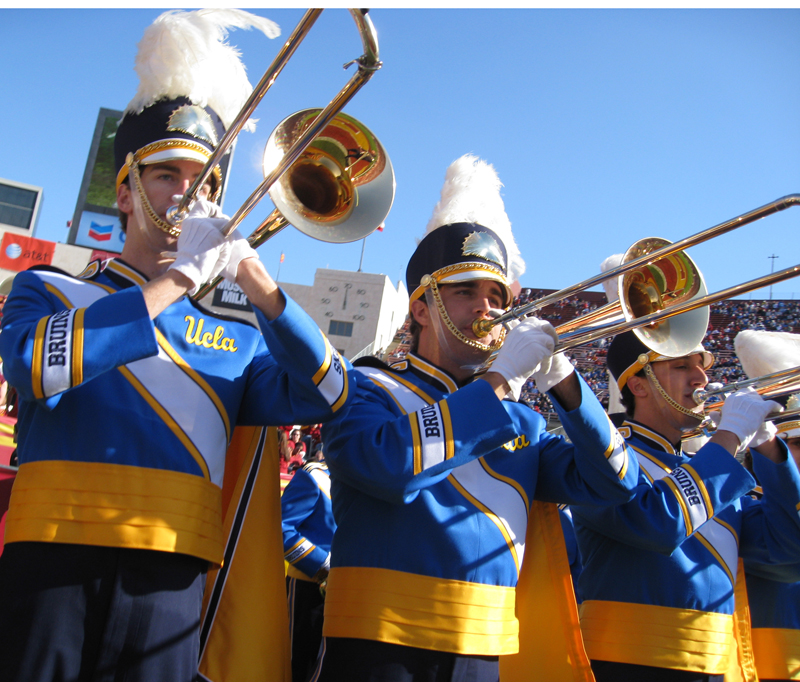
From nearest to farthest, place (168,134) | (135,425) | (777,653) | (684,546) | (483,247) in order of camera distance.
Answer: (135,425)
(168,134)
(483,247)
(684,546)
(777,653)

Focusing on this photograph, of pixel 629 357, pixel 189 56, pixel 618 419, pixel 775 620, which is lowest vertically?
pixel 775 620

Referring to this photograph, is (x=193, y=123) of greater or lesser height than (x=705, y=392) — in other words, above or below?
above

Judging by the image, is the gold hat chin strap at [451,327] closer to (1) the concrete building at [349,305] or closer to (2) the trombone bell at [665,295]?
(2) the trombone bell at [665,295]

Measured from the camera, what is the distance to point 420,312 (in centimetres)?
295

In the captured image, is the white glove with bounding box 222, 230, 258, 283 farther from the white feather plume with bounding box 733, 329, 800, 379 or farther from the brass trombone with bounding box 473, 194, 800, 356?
the white feather plume with bounding box 733, 329, 800, 379

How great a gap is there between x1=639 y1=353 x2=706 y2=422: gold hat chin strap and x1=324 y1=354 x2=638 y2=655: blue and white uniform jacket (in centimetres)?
112

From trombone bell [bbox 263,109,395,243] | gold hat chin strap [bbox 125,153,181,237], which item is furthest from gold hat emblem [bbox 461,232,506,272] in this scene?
gold hat chin strap [bbox 125,153,181,237]

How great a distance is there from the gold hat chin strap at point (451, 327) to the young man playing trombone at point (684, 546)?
0.81 metres

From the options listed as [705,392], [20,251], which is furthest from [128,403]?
[20,251]

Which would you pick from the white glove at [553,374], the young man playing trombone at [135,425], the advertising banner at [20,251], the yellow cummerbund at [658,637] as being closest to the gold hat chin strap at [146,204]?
the young man playing trombone at [135,425]

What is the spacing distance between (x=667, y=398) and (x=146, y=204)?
8.28 feet

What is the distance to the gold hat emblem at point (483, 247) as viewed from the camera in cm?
284

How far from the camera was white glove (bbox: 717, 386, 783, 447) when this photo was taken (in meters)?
3.00

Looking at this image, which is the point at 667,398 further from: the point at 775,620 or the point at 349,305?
the point at 349,305
